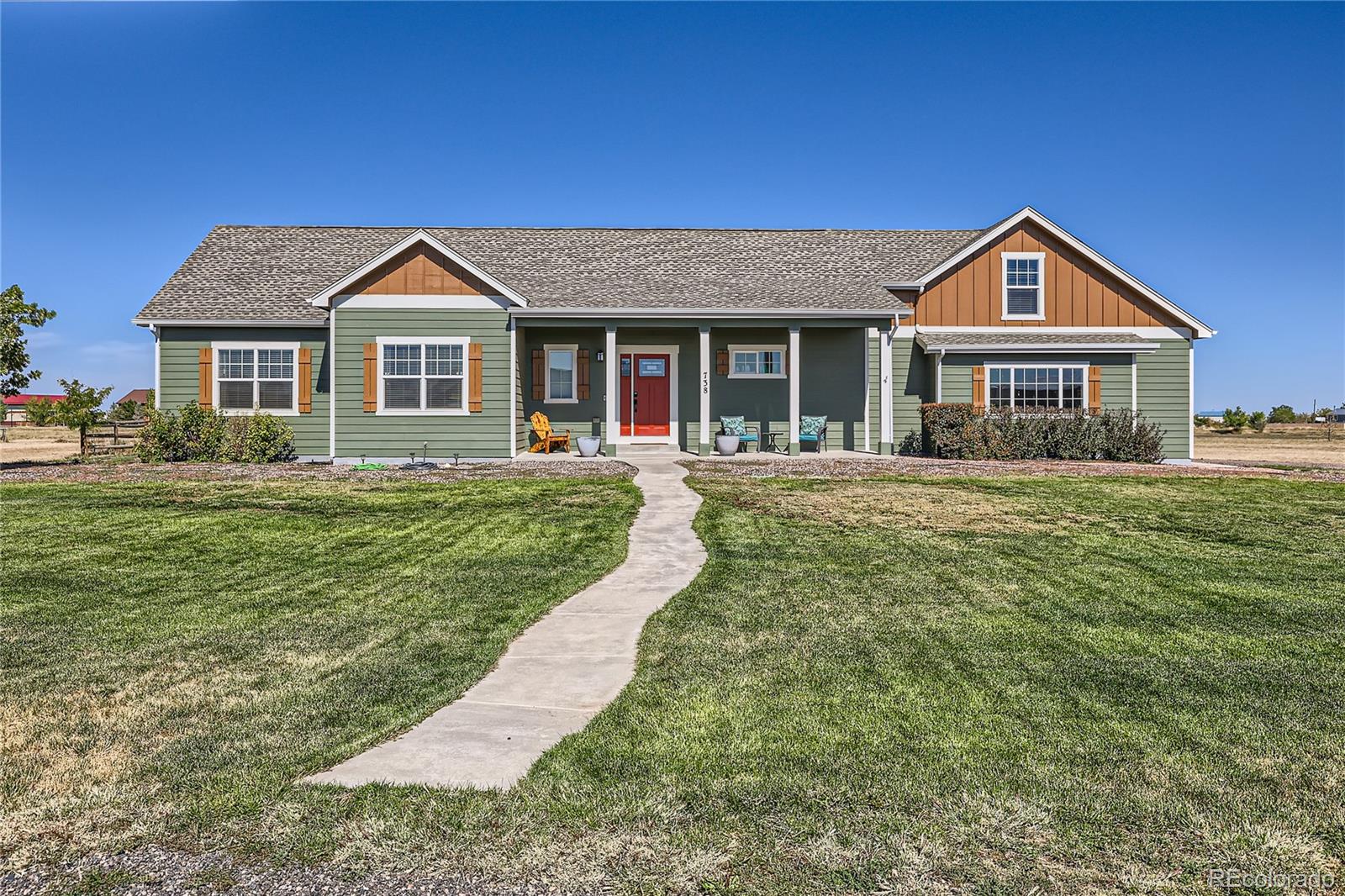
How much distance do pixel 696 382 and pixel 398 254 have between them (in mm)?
7585

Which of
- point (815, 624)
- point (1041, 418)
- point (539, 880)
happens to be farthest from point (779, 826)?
point (1041, 418)

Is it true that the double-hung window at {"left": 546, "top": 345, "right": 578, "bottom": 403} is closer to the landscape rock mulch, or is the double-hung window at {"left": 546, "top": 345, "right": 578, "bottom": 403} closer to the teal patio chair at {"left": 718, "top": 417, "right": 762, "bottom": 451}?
the teal patio chair at {"left": 718, "top": 417, "right": 762, "bottom": 451}

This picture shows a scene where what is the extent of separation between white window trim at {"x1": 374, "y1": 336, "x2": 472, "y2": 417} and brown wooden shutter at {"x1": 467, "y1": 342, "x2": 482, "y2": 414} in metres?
0.04

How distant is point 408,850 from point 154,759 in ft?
4.91

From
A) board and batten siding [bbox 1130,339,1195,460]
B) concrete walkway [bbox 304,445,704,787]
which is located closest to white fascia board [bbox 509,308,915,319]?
board and batten siding [bbox 1130,339,1195,460]

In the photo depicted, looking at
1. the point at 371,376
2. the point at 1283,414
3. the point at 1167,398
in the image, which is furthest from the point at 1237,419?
the point at 371,376

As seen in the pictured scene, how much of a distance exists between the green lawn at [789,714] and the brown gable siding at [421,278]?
1014 cm

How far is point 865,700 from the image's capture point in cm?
422

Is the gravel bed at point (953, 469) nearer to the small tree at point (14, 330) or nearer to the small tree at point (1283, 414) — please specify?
the small tree at point (14, 330)

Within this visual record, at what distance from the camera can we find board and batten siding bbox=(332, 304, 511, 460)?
58.4 feet

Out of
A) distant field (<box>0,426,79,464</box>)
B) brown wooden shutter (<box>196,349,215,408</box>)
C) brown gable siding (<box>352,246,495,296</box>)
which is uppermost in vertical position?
brown gable siding (<box>352,246,495,296</box>)

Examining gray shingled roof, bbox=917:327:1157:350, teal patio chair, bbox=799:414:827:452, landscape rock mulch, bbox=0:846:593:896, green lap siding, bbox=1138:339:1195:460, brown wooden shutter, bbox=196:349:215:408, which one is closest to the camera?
landscape rock mulch, bbox=0:846:593:896

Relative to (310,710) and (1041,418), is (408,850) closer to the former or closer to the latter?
(310,710)

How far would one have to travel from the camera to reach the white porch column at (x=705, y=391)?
Result: 723 inches
